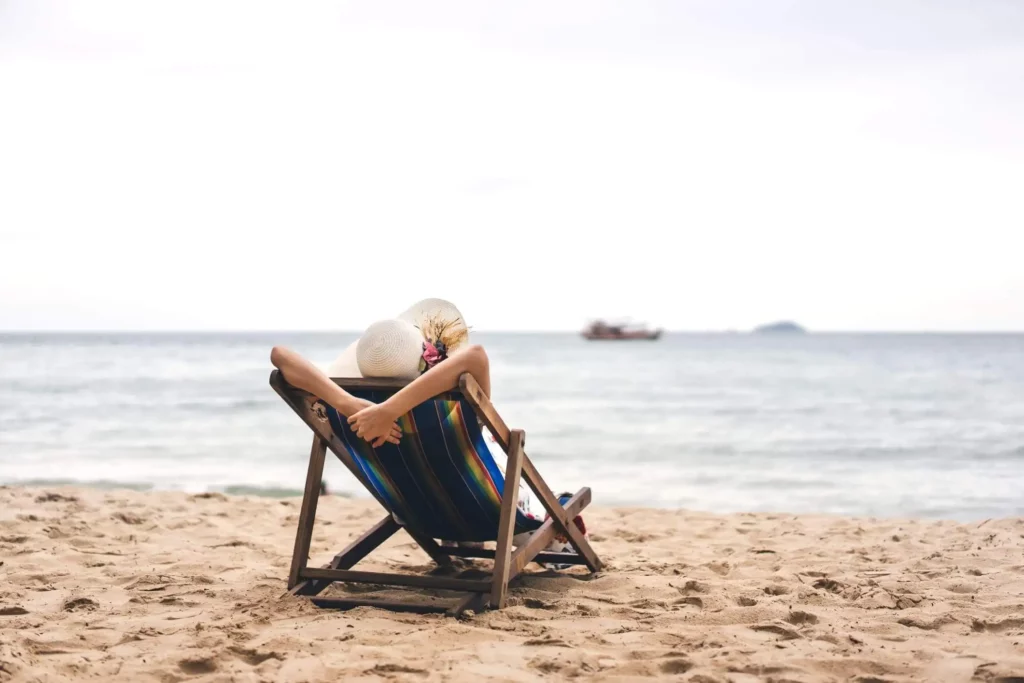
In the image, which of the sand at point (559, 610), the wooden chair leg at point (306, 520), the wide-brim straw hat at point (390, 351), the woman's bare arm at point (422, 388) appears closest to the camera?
the sand at point (559, 610)

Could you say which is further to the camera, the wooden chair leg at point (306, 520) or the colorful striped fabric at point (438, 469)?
the wooden chair leg at point (306, 520)

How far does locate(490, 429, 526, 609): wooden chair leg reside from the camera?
11.4 ft

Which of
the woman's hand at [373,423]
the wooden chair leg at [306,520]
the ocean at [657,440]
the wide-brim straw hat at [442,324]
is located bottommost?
the ocean at [657,440]

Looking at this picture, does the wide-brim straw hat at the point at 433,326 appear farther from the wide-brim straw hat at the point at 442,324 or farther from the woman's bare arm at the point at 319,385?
the woman's bare arm at the point at 319,385

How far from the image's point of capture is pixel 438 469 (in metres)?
3.47

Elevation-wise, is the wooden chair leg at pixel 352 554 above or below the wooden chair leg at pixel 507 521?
below

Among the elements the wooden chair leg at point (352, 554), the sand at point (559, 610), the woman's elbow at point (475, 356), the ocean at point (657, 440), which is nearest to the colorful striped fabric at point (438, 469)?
the woman's elbow at point (475, 356)

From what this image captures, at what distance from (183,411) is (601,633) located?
1621 centimetres

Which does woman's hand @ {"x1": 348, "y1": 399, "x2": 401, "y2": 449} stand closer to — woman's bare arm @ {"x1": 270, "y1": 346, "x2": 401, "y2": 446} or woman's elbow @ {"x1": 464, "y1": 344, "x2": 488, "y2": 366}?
woman's bare arm @ {"x1": 270, "y1": 346, "x2": 401, "y2": 446}

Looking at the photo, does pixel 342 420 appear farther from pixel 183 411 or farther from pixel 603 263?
pixel 603 263

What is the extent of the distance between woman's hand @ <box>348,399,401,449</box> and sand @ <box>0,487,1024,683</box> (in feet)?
2.22

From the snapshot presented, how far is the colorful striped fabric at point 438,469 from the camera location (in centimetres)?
334

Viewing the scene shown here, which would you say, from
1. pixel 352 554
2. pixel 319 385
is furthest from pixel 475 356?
pixel 352 554

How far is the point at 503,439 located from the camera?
11.3 feet
